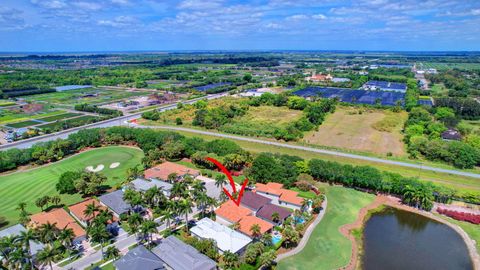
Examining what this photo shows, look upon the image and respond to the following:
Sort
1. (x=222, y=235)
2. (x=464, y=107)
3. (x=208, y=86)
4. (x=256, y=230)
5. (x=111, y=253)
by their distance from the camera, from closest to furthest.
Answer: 1. (x=111, y=253)
2. (x=256, y=230)
3. (x=222, y=235)
4. (x=464, y=107)
5. (x=208, y=86)

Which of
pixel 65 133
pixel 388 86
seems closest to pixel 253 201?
pixel 65 133

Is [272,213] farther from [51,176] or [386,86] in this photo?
[386,86]

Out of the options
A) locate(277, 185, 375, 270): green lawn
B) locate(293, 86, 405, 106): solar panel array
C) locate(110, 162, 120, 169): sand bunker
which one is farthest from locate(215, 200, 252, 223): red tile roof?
locate(293, 86, 405, 106): solar panel array

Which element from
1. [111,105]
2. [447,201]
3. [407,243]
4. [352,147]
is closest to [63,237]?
[407,243]

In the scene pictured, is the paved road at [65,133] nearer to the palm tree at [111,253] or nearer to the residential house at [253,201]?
the palm tree at [111,253]

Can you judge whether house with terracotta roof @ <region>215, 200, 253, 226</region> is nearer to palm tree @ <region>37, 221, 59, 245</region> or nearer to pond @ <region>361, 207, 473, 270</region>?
pond @ <region>361, 207, 473, 270</region>

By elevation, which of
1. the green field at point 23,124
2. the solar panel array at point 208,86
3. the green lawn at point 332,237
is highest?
the solar panel array at point 208,86

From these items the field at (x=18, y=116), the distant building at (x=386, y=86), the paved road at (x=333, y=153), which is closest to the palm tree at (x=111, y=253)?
the paved road at (x=333, y=153)
